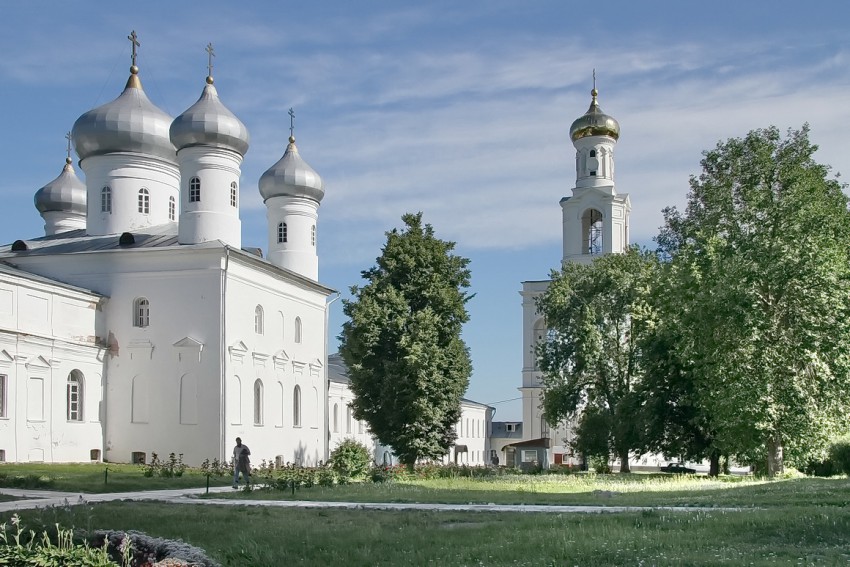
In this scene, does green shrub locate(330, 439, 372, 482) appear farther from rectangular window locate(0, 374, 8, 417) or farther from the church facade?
rectangular window locate(0, 374, 8, 417)

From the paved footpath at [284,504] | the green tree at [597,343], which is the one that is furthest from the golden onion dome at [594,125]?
the paved footpath at [284,504]

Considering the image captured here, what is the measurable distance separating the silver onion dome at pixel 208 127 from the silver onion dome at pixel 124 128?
5.71ft

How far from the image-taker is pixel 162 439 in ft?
121

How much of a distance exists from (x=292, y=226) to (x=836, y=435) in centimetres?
2691

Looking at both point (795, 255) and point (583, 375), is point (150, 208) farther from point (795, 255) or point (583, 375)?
point (795, 255)

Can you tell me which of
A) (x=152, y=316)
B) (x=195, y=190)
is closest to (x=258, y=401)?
(x=152, y=316)

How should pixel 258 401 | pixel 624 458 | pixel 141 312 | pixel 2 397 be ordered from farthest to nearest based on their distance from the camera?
pixel 258 401
pixel 624 458
pixel 141 312
pixel 2 397

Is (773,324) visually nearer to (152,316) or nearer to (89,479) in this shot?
(89,479)

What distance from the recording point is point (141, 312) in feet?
127

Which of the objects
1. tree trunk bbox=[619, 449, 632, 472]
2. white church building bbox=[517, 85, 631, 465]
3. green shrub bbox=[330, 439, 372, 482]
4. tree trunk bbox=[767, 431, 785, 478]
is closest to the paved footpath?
green shrub bbox=[330, 439, 372, 482]

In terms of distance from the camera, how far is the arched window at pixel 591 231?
63250 millimetres

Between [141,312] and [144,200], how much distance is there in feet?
18.1

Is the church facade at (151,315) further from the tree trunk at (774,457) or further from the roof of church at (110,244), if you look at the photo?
the tree trunk at (774,457)

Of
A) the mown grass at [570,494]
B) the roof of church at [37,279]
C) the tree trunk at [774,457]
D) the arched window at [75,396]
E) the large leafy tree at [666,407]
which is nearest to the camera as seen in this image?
the mown grass at [570,494]
